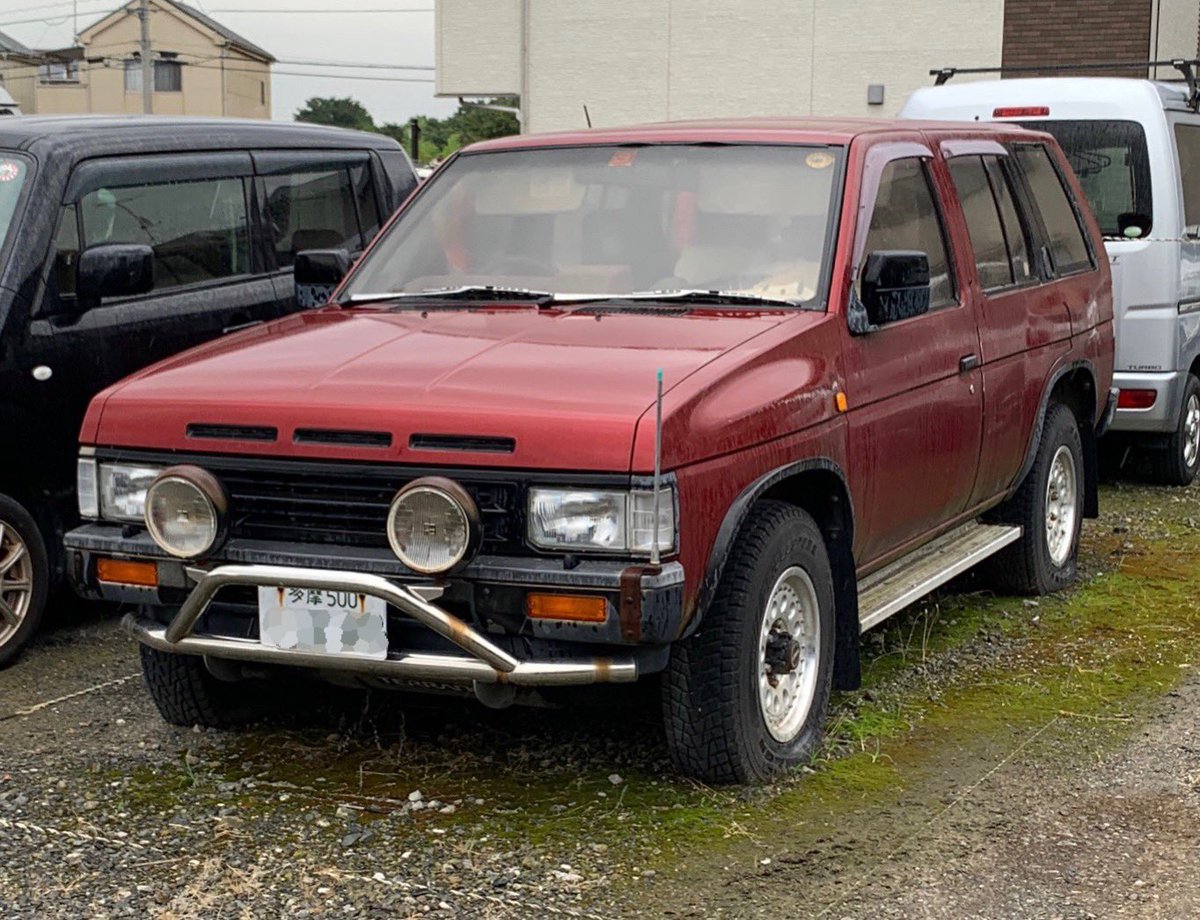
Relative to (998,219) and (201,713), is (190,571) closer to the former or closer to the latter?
(201,713)

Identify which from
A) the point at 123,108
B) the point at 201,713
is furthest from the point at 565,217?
the point at 123,108

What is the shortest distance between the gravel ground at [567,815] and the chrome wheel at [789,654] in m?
0.19

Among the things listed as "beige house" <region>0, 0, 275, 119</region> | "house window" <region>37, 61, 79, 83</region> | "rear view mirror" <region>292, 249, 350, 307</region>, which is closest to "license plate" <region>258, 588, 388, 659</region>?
"rear view mirror" <region>292, 249, 350, 307</region>

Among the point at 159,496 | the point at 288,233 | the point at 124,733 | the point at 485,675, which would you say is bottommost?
the point at 124,733

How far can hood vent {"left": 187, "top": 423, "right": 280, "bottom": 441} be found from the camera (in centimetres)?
471

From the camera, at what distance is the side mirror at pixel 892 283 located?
544 cm

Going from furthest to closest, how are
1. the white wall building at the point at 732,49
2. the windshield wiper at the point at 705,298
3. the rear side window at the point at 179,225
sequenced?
1. the white wall building at the point at 732,49
2. the rear side window at the point at 179,225
3. the windshield wiper at the point at 705,298

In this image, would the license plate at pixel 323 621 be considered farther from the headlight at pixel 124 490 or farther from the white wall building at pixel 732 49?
the white wall building at pixel 732 49

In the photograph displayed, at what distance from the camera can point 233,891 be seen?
4359 mm

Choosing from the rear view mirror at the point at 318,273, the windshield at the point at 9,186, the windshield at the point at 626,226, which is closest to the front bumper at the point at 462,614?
the windshield at the point at 626,226

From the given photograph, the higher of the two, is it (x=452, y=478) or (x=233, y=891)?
(x=452, y=478)

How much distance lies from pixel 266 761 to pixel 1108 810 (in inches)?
95.9

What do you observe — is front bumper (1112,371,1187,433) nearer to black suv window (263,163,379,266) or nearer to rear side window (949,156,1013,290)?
rear side window (949,156,1013,290)

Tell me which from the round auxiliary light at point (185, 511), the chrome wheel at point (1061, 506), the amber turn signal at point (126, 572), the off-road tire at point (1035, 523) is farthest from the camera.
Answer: the chrome wheel at point (1061, 506)
